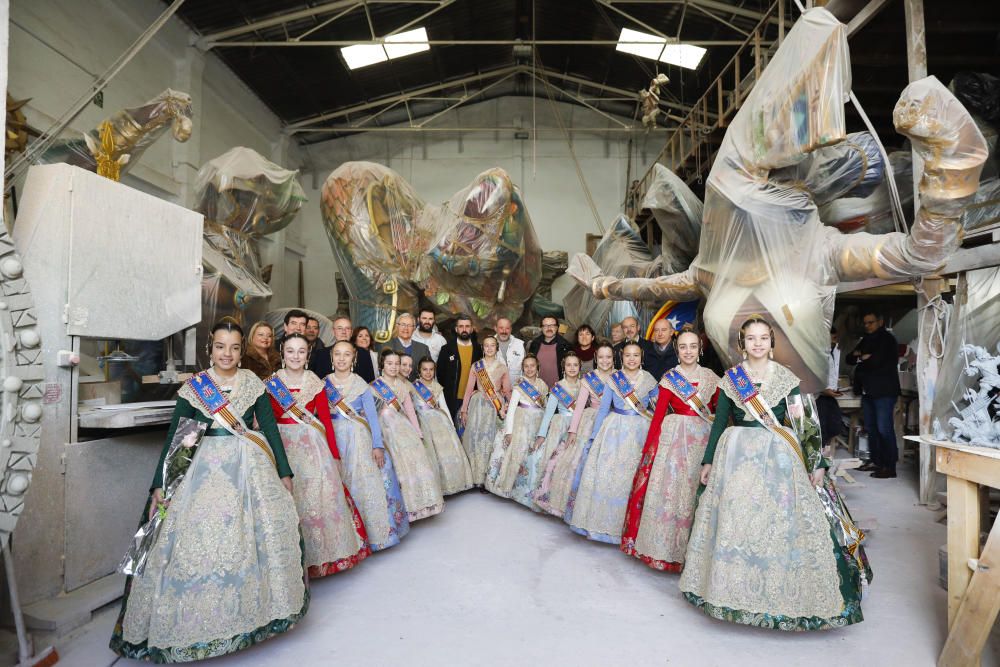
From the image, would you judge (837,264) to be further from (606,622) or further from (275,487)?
(275,487)

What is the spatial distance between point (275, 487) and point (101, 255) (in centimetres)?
166

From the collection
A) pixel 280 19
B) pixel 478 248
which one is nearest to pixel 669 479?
pixel 478 248

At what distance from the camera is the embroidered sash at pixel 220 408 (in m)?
2.72

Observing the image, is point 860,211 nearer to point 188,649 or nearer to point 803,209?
point 803,209

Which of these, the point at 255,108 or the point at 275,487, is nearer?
the point at 275,487

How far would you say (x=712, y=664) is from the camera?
8.64ft

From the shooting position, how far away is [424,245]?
8.52 meters

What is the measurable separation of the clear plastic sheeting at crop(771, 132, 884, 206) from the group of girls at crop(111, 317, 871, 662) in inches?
55.6

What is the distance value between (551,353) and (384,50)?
7.69 metres

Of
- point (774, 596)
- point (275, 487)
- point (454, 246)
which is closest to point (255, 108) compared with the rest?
point (454, 246)

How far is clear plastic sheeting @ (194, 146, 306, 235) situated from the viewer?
7387 mm

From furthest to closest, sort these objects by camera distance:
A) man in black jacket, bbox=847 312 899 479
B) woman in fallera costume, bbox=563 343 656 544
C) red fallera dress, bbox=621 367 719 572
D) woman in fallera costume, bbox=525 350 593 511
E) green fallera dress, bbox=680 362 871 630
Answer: man in black jacket, bbox=847 312 899 479
woman in fallera costume, bbox=525 350 593 511
woman in fallera costume, bbox=563 343 656 544
red fallera dress, bbox=621 367 719 572
green fallera dress, bbox=680 362 871 630

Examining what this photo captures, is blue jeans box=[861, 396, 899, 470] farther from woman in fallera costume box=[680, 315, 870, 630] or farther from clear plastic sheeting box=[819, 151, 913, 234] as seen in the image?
woman in fallera costume box=[680, 315, 870, 630]

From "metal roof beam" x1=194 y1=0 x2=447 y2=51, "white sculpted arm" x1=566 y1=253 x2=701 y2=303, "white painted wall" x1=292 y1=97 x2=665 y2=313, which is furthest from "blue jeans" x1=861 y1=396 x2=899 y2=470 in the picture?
"white painted wall" x1=292 y1=97 x2=665 y2=313
